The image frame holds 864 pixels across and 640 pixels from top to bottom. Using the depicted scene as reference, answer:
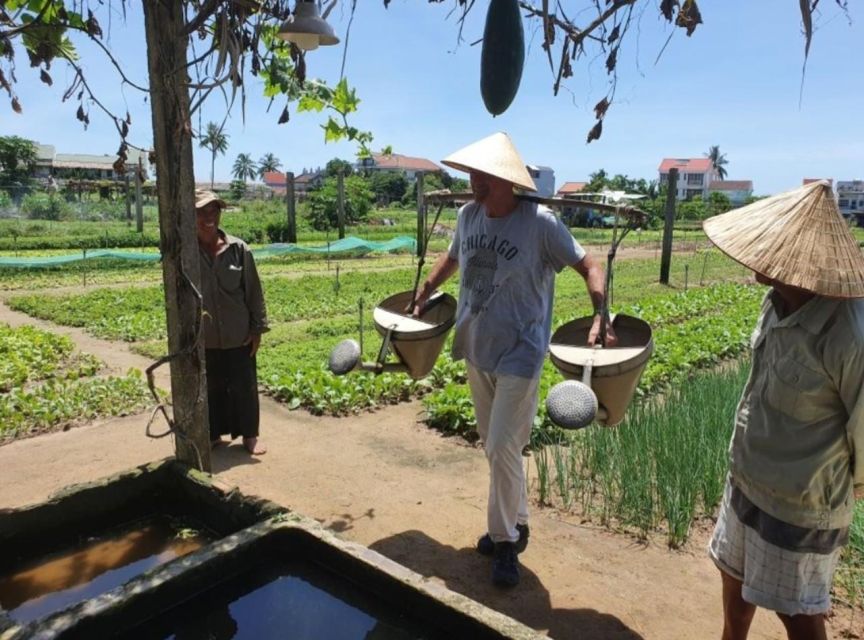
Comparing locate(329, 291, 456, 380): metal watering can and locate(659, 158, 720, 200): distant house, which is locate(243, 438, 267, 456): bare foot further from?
locate(659, 158, 720, 200): distant house

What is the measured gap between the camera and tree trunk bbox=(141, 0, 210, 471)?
2971 millimetres

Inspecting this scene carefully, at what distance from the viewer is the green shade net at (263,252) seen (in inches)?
645

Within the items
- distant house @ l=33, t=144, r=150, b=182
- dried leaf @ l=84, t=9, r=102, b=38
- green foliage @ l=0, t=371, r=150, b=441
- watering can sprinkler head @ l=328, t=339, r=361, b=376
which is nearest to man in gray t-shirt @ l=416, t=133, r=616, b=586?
watering can sprinkler head @ l=328, t=339, r=361, b=376

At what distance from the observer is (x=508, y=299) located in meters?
3.13

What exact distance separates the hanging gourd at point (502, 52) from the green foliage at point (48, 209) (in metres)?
31.0

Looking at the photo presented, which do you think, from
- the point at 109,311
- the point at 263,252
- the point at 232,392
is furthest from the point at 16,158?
the point at 232,392

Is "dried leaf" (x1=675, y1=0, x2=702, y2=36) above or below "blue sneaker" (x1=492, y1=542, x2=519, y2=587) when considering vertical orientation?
above

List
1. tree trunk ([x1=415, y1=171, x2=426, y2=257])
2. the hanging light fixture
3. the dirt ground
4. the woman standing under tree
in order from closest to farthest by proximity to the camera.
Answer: the hanging light fixture
the dirt ground
tree trunk ([x1=415, y1=171, x2=426, y2=257])
the woman standing under tree

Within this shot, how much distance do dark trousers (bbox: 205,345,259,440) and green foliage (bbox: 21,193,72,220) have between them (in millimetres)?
28456

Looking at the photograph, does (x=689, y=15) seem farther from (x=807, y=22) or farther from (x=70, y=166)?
(x=70, y=166)

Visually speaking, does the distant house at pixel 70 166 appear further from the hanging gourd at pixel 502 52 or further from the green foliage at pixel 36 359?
the hanging gourd at pixel 502 52

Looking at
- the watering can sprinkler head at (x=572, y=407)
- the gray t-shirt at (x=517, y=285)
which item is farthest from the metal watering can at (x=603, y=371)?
the gray t-shirt at (x=517, y=285)

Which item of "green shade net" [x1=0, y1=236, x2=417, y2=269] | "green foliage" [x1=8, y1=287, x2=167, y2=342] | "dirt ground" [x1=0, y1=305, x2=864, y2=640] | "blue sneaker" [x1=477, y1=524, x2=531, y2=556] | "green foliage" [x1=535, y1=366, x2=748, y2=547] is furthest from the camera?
"green shade net" [x1=0, y1=236, x2=417, y2=269]

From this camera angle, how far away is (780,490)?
6.88 ft
